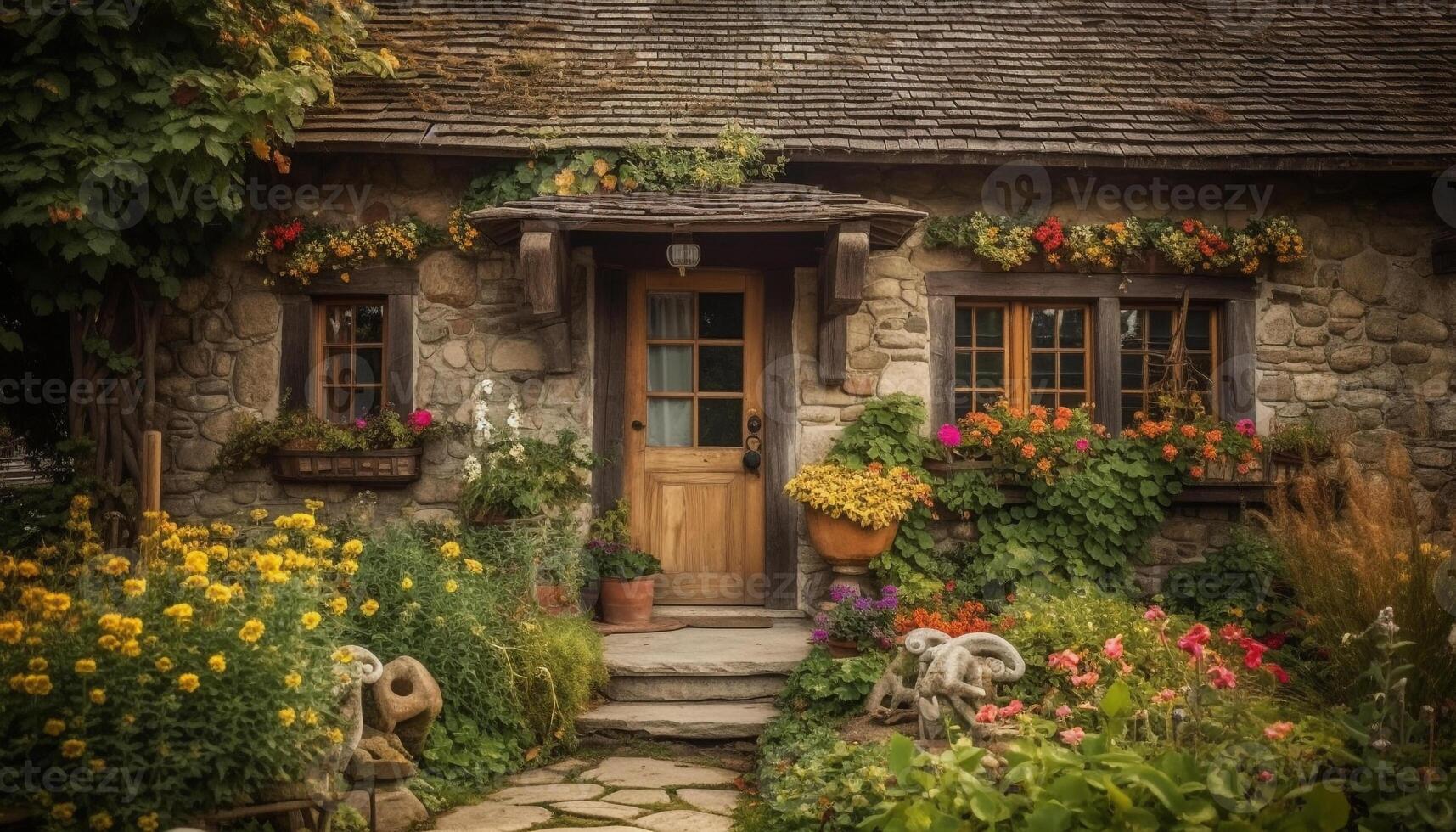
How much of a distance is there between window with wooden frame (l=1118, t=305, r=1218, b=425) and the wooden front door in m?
2.52

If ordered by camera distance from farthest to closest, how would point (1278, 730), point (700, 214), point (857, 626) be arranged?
point (700, 214) < point (857, 626) < point (1278, 730)

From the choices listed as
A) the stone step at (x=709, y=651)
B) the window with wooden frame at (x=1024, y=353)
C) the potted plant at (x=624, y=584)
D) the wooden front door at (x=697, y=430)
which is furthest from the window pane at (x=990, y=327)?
the potted plant at (x=624, y=584)

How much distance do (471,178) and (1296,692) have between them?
5.45 metres

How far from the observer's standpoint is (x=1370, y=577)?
4094 millimetres

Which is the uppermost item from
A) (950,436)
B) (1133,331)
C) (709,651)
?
(1133,331)

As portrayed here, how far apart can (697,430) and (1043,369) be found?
241 centimetres

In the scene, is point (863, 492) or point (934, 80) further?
point (934, 80)

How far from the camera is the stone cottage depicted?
6.61 m

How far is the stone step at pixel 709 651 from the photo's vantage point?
Answer: 559 cm

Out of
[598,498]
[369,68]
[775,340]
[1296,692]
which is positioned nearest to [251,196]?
[369,68]

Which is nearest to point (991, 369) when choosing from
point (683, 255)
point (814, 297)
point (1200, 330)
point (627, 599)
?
point (814, 297)

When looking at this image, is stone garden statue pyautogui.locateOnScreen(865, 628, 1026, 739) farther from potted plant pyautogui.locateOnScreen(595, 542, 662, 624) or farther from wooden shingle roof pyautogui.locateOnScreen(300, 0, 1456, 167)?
wooden shingle roof pyautogui.locateOnScreen(300, 0, 1456, 167)

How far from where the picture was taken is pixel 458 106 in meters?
6.76

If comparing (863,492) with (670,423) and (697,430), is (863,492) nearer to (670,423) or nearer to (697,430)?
(697,430)
